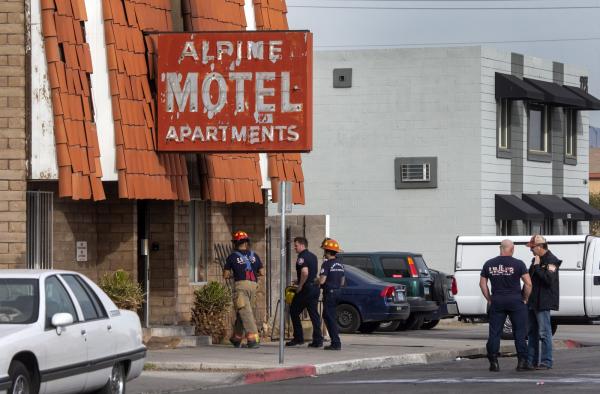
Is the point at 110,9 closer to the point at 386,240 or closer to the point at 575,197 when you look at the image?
the point at 386,240

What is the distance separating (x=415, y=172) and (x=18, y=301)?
29.1m

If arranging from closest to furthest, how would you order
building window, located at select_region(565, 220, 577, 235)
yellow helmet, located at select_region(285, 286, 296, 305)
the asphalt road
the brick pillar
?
1. the asphalt road
2. the brick pillar
3. yellow helmet, located at select_region(285, 286, 296, 305)
4. building window, located at select_region(565, 220, 577, 235)

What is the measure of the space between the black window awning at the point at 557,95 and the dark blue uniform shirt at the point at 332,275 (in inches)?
865

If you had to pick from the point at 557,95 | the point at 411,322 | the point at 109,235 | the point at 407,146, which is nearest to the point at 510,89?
the point at 557,95

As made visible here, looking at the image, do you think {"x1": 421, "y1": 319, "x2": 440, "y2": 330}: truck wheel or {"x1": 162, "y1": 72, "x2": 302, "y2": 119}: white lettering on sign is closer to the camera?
{"x1": 162, "y1": 72, "x2": 302, "y2": 119}: white lettering on sign

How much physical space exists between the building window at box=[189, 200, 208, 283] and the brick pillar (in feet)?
16.4

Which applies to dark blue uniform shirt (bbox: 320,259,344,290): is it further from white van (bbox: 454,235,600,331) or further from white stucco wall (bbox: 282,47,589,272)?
white stucco wall (bbox: 282,47,589,272)

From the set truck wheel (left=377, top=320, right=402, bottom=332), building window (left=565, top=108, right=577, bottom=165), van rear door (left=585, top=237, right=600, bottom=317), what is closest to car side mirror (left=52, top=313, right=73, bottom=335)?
van rear door (left=585, top=237, right=600, bottom=317)

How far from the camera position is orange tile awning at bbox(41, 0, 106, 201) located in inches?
792

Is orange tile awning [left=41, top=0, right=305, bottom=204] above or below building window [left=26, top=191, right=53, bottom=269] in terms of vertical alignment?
above

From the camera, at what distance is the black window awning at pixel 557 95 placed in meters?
43.8

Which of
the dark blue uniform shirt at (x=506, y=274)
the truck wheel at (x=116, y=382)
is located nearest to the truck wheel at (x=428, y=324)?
the dark blue uniform shirt at (x=506, y=274)

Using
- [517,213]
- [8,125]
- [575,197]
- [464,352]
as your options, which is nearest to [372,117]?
[517,213]

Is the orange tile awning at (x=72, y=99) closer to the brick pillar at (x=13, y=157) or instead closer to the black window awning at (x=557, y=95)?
the brick pillar at (x=13, y=157)
